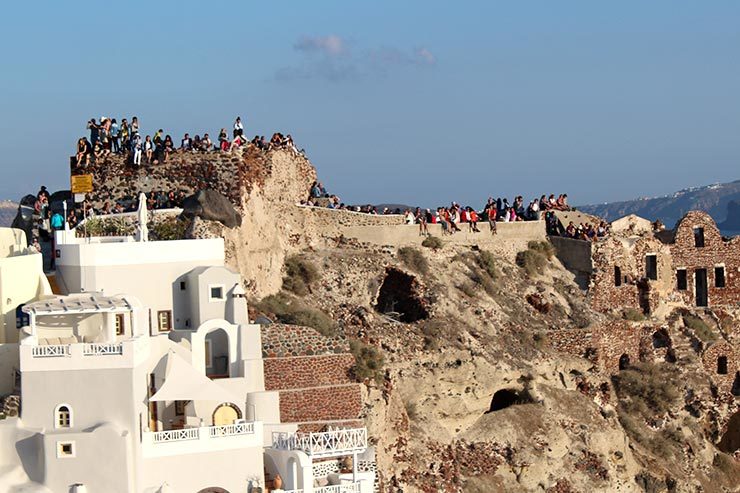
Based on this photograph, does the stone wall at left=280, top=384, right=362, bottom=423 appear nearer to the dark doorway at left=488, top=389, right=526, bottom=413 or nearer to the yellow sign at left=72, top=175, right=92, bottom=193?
the dark doorway at left=488, top=389, right=526, bottom=413

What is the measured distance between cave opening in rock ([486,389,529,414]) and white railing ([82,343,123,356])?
2285cm

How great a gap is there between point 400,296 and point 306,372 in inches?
593

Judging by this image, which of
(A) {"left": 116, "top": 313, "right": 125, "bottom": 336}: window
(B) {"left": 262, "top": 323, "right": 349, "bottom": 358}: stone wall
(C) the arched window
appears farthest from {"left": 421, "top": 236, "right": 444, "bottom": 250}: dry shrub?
(C) the arched window

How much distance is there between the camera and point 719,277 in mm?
81062

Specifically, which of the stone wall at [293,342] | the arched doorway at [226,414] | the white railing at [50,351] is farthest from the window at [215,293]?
the white railing at [50,351]

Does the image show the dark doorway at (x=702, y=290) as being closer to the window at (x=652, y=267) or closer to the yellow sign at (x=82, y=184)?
the window at (x=652, y=267)

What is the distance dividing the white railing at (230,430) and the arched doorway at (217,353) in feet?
14.4

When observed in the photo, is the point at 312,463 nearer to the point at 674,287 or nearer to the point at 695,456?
the point at 695,456

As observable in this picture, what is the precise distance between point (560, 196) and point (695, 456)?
1474cm

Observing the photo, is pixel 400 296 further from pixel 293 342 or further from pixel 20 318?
pixel 20 318

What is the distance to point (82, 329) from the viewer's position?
49531 millimetres

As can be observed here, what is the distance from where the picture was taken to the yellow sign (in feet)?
200

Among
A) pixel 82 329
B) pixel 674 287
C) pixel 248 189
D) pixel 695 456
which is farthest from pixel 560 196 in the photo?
pixel 82 329

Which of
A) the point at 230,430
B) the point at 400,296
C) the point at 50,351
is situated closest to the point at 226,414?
the point at 230,430
